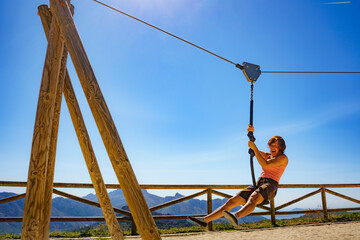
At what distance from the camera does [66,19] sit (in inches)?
111

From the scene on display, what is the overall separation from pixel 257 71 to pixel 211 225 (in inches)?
188

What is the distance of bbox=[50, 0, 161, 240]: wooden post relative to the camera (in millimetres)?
2066

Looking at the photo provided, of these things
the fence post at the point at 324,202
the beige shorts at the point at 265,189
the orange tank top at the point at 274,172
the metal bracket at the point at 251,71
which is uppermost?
the metal bracket at the point at 251,71

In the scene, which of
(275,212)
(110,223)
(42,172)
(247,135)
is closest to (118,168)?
(42,172)

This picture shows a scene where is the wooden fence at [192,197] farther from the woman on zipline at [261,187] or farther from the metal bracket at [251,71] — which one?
the metal bracket at [251,71]

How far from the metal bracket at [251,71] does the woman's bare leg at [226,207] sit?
84.2 inches

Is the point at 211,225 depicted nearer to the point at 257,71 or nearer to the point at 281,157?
the point at 281,157

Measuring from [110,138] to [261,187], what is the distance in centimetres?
254

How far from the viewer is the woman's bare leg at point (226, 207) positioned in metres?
3.59

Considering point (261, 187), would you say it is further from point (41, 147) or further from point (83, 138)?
point (41, 147)

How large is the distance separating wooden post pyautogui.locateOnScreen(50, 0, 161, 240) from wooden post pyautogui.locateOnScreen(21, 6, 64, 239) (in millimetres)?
381

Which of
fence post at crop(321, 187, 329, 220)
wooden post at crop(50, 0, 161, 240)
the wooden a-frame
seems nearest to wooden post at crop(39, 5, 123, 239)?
the wooden a-frame

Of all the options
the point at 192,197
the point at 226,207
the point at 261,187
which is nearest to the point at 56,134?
the point at 226,207

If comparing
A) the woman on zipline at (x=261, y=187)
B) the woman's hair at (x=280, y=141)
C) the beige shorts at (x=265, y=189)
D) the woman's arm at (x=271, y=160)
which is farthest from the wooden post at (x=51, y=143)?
the woman's hair at (x=280, y=141)
